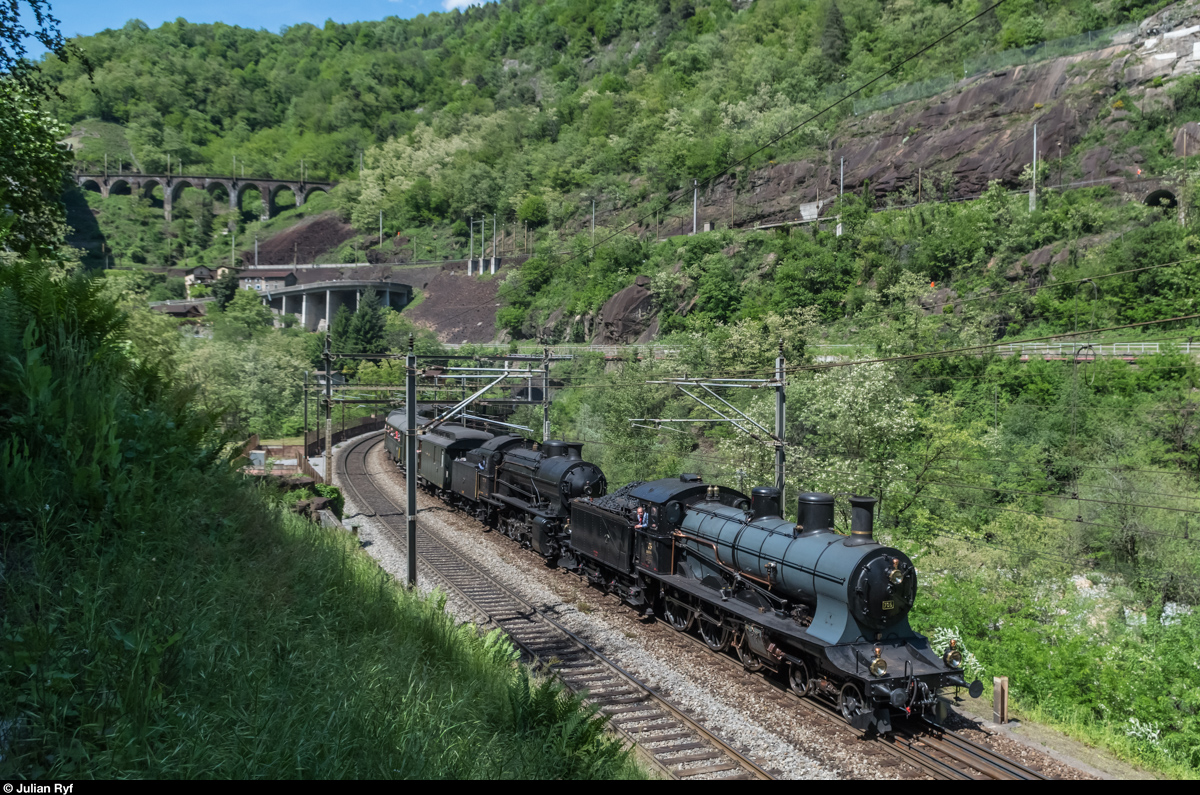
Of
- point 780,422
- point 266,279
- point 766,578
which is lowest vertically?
point 766,578

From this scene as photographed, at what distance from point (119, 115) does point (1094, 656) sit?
211m

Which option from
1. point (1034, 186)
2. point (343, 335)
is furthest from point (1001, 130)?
point (343, 335)

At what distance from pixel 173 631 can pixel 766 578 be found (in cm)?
959

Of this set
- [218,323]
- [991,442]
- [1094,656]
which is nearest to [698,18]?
[218,323]

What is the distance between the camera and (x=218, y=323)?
7262 cm

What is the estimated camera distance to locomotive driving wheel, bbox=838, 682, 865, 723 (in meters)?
11.0

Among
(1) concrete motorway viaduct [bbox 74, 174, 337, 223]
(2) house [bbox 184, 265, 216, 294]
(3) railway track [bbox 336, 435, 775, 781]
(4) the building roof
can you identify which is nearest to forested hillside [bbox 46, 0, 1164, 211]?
(1) concrete motorway viaduct [bbox 74, 174, 337, 223]

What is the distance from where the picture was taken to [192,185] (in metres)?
146

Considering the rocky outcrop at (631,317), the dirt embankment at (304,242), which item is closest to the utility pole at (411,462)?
the rocky outcrop at (631,317)

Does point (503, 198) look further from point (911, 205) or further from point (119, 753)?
point (119, 753)

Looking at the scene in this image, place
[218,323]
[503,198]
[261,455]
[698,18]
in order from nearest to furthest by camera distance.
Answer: [261,455] < [218,323] < [503,198] < [698,18]

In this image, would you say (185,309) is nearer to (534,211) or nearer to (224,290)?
(224,290)

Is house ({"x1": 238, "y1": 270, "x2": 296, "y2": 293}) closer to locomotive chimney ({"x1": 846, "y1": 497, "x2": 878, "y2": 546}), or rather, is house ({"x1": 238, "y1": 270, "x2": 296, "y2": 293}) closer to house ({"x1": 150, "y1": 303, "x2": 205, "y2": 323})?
house ({"x1": 150, "y1": 303, "x2": 205, "y2": 323})

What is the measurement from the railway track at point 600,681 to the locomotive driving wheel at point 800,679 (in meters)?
2.12
